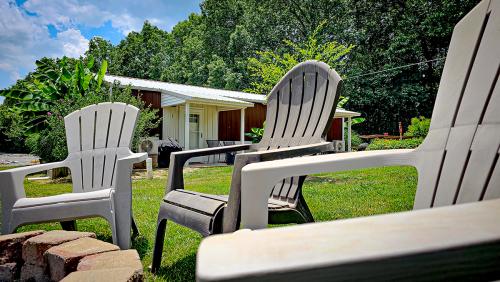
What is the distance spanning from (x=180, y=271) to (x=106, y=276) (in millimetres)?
1051

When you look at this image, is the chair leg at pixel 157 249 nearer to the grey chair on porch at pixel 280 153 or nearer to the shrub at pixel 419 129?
the grey chair on porch at pixel 280 153

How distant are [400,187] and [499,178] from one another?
535 centimetres

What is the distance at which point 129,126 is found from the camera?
3.59 m

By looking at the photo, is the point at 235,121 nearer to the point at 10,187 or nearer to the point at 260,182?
the point at 10,187

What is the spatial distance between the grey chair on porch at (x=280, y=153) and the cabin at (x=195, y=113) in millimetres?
10327

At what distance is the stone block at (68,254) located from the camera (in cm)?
193

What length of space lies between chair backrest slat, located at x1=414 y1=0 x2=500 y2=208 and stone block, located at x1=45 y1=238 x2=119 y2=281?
173 centimetres

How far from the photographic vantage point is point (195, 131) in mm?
16078

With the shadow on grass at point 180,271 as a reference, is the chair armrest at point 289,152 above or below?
above

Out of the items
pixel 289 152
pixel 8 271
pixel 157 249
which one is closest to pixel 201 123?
pixel 157 249

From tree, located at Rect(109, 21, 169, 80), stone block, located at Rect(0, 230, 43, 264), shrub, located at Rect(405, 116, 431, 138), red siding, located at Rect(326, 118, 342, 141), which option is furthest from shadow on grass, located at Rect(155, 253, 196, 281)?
tree, located at Rect(109, 21, 169, 80)

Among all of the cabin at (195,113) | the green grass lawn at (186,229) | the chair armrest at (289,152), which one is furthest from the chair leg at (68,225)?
the cabin at (195,113)

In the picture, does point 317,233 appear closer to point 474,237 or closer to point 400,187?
point 474,237

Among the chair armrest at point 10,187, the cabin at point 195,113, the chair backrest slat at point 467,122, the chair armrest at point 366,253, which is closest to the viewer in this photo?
the chair armrest at point 366,253
